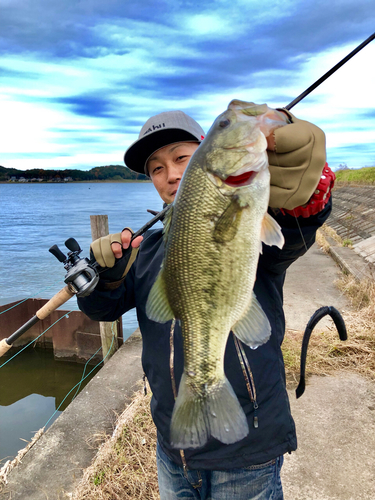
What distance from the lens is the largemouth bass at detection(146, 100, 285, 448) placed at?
1326 mm

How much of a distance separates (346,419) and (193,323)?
277 centimetres

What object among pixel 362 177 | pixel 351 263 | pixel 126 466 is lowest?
pixel 126 466

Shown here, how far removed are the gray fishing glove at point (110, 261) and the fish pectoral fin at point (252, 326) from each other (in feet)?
2.63

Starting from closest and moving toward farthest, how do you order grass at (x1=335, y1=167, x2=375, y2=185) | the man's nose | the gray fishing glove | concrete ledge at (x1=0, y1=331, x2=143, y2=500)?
the gray fishing glove → the man's nose → concrete ledge at (x1=0, y1=331, x2=143, y2=500) → grass at (x1=335, y1=167, x2=375, y2=185)

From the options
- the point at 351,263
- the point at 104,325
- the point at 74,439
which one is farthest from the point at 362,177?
the point at 74,439

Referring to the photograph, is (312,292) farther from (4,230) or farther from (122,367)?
(4,230)

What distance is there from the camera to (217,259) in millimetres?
1384

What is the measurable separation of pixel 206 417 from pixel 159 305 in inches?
19.6

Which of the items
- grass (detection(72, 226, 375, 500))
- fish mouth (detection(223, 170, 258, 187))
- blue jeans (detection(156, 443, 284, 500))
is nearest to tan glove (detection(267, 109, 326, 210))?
fish mouth (detection(223, 170, 258, 187))

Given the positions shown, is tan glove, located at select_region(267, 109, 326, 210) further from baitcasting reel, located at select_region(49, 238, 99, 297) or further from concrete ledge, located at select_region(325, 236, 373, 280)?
concrete ledge, located at select_region(325, 236, 373, 280)

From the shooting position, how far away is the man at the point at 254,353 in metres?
1.38

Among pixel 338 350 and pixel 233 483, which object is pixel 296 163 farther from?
pixel 338 350

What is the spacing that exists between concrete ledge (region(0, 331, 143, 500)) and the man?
164 centimetres

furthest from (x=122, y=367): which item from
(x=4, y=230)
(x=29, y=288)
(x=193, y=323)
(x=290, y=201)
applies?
(x=4, y=230)
